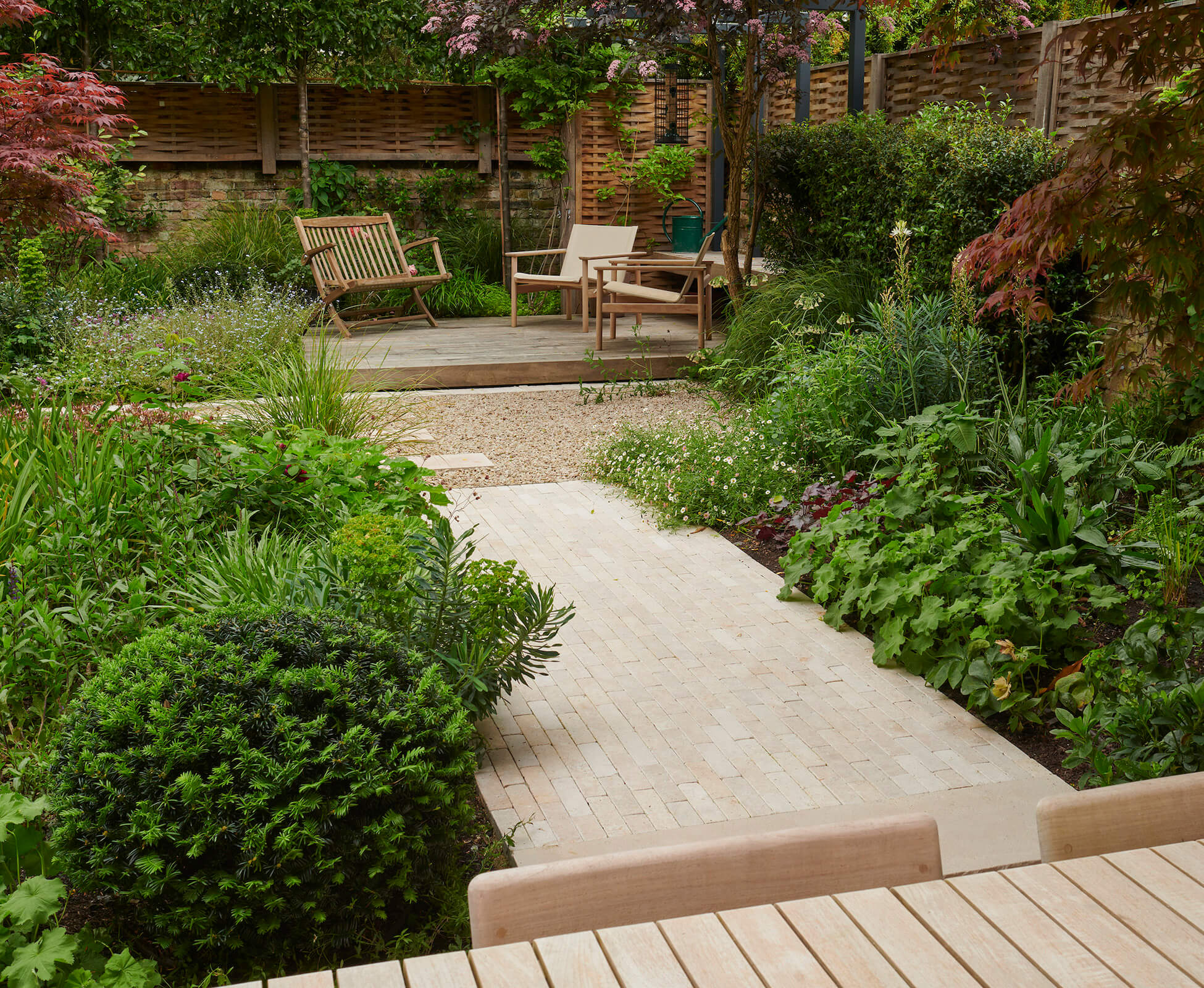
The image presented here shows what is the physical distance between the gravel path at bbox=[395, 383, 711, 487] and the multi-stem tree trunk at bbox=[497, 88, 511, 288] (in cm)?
355

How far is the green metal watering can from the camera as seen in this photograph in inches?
446

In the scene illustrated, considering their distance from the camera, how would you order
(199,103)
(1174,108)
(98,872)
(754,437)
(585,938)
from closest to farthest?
(585,938) → (98,872) → (1174,108) → (754,437) → (199,103)

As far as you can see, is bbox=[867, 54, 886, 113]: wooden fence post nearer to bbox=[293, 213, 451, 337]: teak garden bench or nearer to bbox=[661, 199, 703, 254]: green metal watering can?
bbox=[661, 199, 703, 254]: green metal watering can

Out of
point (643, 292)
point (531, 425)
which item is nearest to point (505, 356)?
point (643, 292)

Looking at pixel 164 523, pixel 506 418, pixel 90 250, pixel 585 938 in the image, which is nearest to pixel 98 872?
pixel 585 938

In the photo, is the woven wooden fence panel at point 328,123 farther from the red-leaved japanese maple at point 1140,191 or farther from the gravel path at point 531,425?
the red-leaved japanese maple at point 1140,191

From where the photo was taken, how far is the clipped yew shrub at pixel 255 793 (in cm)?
197

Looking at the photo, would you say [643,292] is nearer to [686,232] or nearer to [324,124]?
[686,232]

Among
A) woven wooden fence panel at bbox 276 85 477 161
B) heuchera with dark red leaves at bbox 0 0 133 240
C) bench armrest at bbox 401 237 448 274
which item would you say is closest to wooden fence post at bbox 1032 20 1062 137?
bench armrest at bbox 401 237 448 274

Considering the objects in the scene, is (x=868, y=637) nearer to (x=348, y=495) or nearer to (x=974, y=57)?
(x=348, y=495)

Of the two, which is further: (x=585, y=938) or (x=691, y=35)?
(x=691, y=35)

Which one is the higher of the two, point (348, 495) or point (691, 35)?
point (691, 35)

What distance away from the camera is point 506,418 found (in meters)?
7.32

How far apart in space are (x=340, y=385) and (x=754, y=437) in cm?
202
